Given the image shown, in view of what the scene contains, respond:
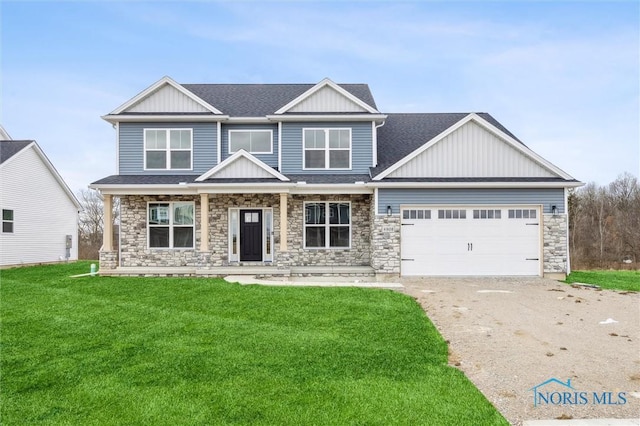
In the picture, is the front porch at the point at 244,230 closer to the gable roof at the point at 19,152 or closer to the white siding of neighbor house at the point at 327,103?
the white siding of neighbor house at the point at 327,103

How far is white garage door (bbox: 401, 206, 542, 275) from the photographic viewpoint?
13.2m

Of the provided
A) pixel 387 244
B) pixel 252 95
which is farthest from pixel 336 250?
pixel 252 95

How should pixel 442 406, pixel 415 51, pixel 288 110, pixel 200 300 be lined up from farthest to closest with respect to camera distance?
pixel 415 51 < pixel 288 110 < pixel 200 300 < pixel 442 406

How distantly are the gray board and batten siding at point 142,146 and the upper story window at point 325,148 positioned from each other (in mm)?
3381

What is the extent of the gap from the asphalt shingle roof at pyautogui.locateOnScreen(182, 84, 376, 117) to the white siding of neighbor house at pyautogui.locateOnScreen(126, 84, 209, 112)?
1002 millimetres

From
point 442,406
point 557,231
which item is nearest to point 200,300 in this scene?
point 442,406

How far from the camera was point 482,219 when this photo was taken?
13.2 m

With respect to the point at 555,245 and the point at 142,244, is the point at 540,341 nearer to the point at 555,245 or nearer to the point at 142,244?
the point at 555,245

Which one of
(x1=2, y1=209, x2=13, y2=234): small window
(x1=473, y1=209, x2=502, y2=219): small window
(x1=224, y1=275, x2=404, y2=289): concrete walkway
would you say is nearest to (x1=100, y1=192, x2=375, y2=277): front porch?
(x1=224, y1=275, x2=404, y2=289): concrete walkway

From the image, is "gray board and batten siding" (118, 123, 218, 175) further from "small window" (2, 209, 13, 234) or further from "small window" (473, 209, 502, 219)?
"small window" (473, 209, 502, 219)

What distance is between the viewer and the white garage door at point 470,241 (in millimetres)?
13195

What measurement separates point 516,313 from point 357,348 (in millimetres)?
4186

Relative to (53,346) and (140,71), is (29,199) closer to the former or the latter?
(140,71)

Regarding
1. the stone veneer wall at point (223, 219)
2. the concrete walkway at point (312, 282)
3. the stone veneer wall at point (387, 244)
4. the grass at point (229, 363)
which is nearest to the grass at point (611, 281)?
the stone veneer wall at point (387, 244)
